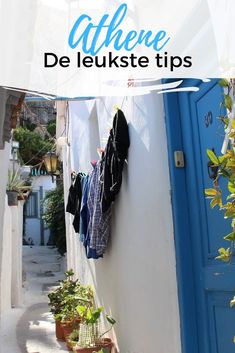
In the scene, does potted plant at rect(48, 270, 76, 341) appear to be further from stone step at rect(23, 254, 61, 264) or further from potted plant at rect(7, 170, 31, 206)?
stone step at rect(23, 254, 61, 264)

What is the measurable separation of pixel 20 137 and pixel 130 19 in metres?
17.7

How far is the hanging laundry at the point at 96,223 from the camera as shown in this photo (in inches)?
177

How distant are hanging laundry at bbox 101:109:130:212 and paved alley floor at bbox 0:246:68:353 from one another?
286 centimetres

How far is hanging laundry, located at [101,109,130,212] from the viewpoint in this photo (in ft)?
12.5

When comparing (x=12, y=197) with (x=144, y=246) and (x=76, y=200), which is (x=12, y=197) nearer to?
(x=76, y=200)

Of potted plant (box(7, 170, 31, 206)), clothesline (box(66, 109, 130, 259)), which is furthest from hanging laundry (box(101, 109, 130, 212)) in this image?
potted plant (box(7, 170, 31, 206))

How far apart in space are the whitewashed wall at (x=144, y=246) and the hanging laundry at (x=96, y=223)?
11 cm

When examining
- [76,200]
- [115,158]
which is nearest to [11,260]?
[76,200]

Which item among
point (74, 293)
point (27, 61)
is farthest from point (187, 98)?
point (74, 293)

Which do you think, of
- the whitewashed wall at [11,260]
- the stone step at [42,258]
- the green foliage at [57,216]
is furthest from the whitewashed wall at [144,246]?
the stone step at [42,258]

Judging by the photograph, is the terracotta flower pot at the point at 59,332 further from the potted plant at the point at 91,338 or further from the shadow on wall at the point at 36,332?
the potted plant at the point at 91,338

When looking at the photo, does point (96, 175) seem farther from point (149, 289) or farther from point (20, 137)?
point (20, 137)

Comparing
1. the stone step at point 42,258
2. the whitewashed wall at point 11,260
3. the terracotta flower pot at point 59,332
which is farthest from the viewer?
the stone step at point 42,258

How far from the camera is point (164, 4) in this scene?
118 inches
